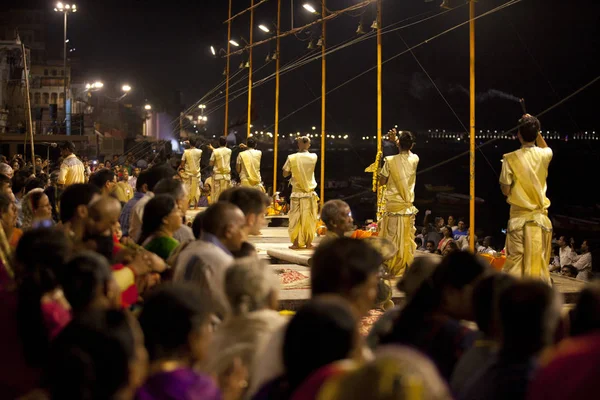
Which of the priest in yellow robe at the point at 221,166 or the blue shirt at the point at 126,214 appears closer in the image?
the blue shirt at the point at 126,214

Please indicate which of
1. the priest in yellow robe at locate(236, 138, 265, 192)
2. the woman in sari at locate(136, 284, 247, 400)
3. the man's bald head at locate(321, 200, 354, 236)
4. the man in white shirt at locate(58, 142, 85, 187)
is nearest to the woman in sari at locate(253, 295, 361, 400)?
the woman in sari at locate(136, 284, 247, 400)

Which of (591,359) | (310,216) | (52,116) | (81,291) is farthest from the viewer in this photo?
(52,116)

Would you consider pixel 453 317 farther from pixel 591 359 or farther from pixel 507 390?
pixel 591 359

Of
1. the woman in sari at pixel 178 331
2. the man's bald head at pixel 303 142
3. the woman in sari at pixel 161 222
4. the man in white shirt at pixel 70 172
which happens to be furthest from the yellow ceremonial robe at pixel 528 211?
the woman in sari at pixel 178 331

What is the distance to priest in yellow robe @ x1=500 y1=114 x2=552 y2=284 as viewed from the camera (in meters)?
10.3

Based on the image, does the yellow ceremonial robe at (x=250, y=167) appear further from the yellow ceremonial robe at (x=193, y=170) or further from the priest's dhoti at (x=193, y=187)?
the priest's dhoti at (x=193, y=187)

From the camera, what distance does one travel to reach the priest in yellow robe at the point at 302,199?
15.8m

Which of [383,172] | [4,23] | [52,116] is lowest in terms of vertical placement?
[383,172]

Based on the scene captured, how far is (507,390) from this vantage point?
360 centimetres

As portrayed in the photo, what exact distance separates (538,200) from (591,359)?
7772mm

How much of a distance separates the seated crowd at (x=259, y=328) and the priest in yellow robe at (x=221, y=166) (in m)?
17.1

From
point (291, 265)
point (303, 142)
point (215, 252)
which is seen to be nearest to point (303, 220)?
point (303, 142)

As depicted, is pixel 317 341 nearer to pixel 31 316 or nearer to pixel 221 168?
pixel 31 316

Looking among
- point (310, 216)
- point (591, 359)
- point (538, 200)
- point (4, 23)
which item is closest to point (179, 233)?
point (538, 200)
